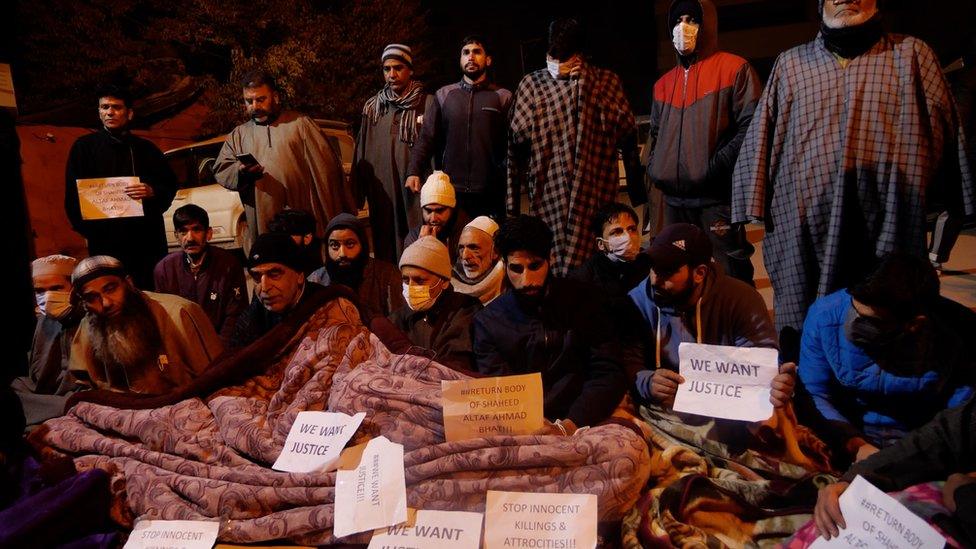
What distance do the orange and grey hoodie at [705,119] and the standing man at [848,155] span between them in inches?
20.4

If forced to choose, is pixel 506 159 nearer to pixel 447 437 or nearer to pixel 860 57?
pixel 860 57

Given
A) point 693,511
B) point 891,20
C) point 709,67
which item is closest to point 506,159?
point 709,67

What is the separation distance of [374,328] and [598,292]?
98 centimetres

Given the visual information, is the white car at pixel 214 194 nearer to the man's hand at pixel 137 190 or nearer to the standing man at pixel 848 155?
the man's hand at pixel 137 190

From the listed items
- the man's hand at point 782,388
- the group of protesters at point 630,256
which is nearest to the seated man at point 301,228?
the group of protesters at point 630,256

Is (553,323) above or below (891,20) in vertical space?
below

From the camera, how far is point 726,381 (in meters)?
2.46

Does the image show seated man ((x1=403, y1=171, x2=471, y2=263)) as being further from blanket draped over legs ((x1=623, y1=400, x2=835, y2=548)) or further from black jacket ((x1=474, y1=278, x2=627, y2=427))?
blanket draped over legs ((x1=623, y1=400, x2=835, y2=548))

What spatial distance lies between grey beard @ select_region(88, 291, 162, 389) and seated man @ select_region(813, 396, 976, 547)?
3.01m

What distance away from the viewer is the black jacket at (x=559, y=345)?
2.85m

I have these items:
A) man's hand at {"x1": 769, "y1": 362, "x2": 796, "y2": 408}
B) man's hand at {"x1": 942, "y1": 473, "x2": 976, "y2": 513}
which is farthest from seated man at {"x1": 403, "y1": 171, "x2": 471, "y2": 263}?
man's hand at {"x1": 942, "y1": 473, "x2": 976, "y2": 513}

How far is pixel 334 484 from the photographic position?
2.48 meters

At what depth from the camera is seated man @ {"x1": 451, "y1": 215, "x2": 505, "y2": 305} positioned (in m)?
3.83

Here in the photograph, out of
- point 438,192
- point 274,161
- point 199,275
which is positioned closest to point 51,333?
point 199,275
